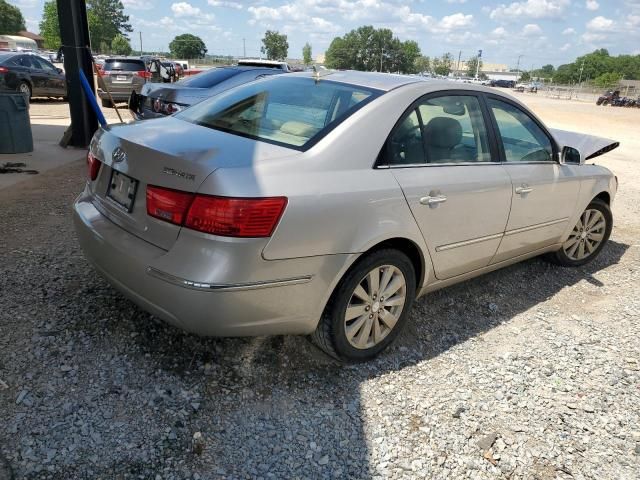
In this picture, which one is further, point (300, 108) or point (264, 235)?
point (300, 108)

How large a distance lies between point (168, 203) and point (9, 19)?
123m

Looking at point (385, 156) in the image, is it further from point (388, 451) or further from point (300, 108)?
point (388, 451)

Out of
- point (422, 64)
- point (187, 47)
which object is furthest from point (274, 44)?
point (422, 64)

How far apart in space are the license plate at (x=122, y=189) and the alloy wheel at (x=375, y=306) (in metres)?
1.26

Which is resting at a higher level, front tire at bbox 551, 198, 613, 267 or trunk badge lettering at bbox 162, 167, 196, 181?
trunk badge lettering at bbox 162, 167, 196, 181

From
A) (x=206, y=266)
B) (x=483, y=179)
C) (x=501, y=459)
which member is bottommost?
(x=501, y=459)

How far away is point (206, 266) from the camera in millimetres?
2301

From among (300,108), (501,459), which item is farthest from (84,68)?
(501,459)

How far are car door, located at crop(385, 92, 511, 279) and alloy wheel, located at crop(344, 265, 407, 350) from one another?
317 mm

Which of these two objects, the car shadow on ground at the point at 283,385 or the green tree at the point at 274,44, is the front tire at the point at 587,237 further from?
the green tree at the point at 274,44

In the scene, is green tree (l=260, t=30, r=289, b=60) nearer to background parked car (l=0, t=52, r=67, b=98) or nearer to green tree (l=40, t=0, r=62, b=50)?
green tree (l=40, t=0, r=62, b=50)

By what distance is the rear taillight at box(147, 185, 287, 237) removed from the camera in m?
2.26

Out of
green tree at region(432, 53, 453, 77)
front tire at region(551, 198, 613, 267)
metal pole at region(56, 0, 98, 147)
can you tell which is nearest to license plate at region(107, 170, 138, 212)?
front tire at region(551, 198, 613, 267)

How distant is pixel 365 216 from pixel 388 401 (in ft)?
3.31
